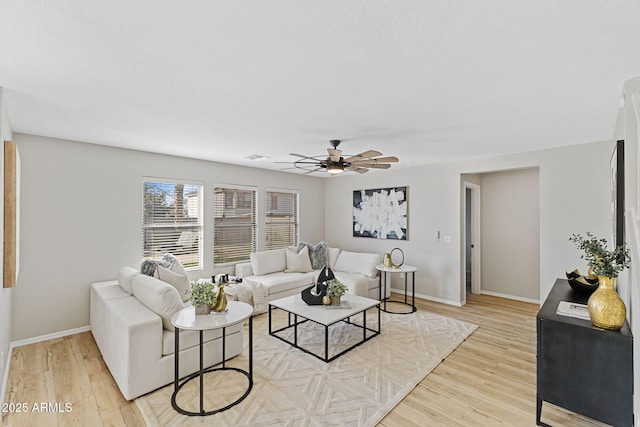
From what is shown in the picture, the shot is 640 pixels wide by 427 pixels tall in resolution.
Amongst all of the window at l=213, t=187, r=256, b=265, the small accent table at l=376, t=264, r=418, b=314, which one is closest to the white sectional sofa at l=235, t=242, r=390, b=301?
the small accent table at l=376, t=264, r=418, b=314

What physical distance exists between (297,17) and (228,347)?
2.83 m

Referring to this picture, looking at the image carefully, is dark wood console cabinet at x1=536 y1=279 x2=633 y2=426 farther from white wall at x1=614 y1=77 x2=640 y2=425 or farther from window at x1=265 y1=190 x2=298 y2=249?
window at x1=265 y1=190 x2=298 y2=249

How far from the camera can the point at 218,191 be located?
506 cm

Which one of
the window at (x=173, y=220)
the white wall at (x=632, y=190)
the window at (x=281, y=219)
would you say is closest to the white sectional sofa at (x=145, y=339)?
the window at (x=173, y=220)

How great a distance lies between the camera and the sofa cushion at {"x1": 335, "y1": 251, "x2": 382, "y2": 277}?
5.15 m

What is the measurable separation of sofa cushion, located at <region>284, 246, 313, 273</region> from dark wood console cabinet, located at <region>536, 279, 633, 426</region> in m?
3.71

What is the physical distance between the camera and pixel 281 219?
238 inches

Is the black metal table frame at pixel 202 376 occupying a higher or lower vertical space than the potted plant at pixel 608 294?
lower

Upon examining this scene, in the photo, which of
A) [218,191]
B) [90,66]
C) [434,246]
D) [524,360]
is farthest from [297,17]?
[434,246]

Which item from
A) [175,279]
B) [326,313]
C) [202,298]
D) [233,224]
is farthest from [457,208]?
[175,279]

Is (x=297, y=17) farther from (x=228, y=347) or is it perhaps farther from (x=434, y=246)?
(x=434, y=246)

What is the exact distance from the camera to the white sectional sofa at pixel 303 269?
470cm

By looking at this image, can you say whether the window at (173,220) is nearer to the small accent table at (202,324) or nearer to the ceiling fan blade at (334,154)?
the small accent table at (202,324)

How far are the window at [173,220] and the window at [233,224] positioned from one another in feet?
1.00
